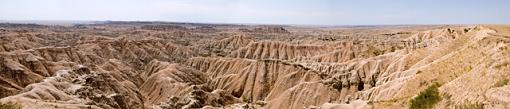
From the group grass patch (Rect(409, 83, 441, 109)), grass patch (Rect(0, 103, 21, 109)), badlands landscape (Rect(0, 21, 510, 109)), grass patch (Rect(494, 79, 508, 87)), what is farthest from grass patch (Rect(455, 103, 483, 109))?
grass patch (Rect(0, 103, 21, 109))

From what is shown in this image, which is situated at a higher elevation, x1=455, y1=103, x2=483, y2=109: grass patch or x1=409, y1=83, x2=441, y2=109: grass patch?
x1=455, y1=103, x2=483, y2=109: grass patch

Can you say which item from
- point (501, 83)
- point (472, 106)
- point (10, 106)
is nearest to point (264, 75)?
point (10, 106)

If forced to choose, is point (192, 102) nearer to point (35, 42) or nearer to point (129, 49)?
point (129, 49)

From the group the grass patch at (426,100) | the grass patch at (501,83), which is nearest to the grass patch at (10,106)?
the grass patch at (426,100)

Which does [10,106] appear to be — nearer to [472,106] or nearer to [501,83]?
[472,106]

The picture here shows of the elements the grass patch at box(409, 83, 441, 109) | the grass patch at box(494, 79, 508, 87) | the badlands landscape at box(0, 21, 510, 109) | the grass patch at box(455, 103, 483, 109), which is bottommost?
the badlands landscape at box(0, 21, 510, 109)

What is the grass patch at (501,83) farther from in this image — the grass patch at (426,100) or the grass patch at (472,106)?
the grass patch at (426,100)

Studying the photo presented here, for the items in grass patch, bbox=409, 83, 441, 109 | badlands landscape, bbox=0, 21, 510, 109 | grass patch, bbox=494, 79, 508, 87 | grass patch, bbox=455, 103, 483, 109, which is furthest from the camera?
badlands landscape, bbox=0, 21, 510, 109

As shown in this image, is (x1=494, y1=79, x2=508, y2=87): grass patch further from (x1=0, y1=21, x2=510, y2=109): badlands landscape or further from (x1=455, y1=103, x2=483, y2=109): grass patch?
(x1=455, y1=103, x2=483, y2=109): grass patch

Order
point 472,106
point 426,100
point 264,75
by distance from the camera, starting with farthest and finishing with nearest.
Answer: point 264,75 < point 426,100 < point 472,106
